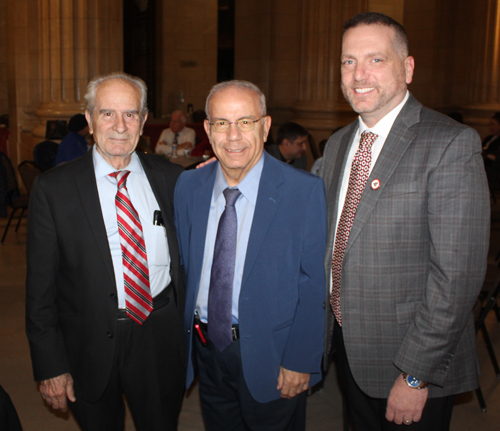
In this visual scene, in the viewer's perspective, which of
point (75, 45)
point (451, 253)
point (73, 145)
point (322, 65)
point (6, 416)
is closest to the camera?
point (6, 416)

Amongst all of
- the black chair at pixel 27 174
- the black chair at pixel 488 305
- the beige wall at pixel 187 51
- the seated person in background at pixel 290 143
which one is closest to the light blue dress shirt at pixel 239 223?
the black chair at pixel 488 305

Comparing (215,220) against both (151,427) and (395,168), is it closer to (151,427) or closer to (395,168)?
(395,168)

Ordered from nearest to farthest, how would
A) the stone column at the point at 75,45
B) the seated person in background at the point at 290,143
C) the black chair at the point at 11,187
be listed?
the seated person in background at the point at 290,143, the black chair at the point at 11,187, the stone column at the point at 75,45

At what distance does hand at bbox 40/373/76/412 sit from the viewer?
212 centimetres

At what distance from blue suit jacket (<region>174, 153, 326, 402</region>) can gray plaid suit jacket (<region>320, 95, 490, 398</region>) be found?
128 mm

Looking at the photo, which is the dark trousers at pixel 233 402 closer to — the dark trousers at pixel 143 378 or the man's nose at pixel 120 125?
the dark trousers at pixel 143 378

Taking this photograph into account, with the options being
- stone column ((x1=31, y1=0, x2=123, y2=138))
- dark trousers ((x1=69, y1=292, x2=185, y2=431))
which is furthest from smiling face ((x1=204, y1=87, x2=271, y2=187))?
stone column ((x1=31, y1=0, x2=123, y2=138))

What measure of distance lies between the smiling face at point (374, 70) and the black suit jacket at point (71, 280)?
43.8 inches

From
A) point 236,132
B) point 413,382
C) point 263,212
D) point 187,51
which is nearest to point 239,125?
point 236,132

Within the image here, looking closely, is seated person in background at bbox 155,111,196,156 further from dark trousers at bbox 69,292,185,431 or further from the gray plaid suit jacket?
the gray plaid suit jacket

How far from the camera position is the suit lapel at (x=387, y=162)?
1.76 m

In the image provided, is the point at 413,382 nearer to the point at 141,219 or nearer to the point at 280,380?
the point at 280,380

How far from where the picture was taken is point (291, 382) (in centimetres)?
196

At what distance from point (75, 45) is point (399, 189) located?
8239 mm
